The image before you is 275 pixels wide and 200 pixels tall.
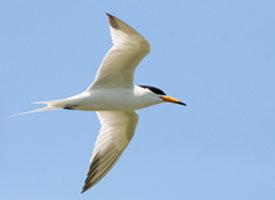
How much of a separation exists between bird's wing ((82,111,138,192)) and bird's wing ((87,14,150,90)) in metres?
1.19

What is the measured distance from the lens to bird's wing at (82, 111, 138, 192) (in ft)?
54.9

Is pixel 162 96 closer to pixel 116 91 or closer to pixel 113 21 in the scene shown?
pixel 116 91

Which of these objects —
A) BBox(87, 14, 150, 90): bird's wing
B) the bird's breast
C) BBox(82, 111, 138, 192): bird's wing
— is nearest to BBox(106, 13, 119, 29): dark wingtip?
BBox(87, 14, 150, 90): bird's wing

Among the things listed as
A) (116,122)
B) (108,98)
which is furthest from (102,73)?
(116,122)

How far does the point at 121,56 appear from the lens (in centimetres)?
1542

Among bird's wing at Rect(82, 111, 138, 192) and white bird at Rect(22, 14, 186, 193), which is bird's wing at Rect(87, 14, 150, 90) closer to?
white bird at Rect(22, 14, 186, 193)

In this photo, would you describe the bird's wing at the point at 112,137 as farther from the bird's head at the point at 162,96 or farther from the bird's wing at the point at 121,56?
the bird's wing at the point at 121,56

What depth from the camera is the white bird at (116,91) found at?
15.1 meters

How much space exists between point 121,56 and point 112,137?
7.33 ft

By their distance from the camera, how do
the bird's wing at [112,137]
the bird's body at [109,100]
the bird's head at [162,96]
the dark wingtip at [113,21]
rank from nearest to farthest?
1. the dark wingtip at [113,21]
2. the bird's body at [109,100]
3. the bird's head at [162,96]
4. the bird's wing at [112,137]

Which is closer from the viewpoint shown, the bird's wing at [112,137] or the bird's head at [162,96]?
the bird's head at [162,96]

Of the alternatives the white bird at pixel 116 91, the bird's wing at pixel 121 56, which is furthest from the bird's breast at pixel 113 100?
the bird's wing at pixel 121 56

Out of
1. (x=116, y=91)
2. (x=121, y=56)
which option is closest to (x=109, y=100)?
(x=116, y=91)

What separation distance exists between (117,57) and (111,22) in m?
0.80
